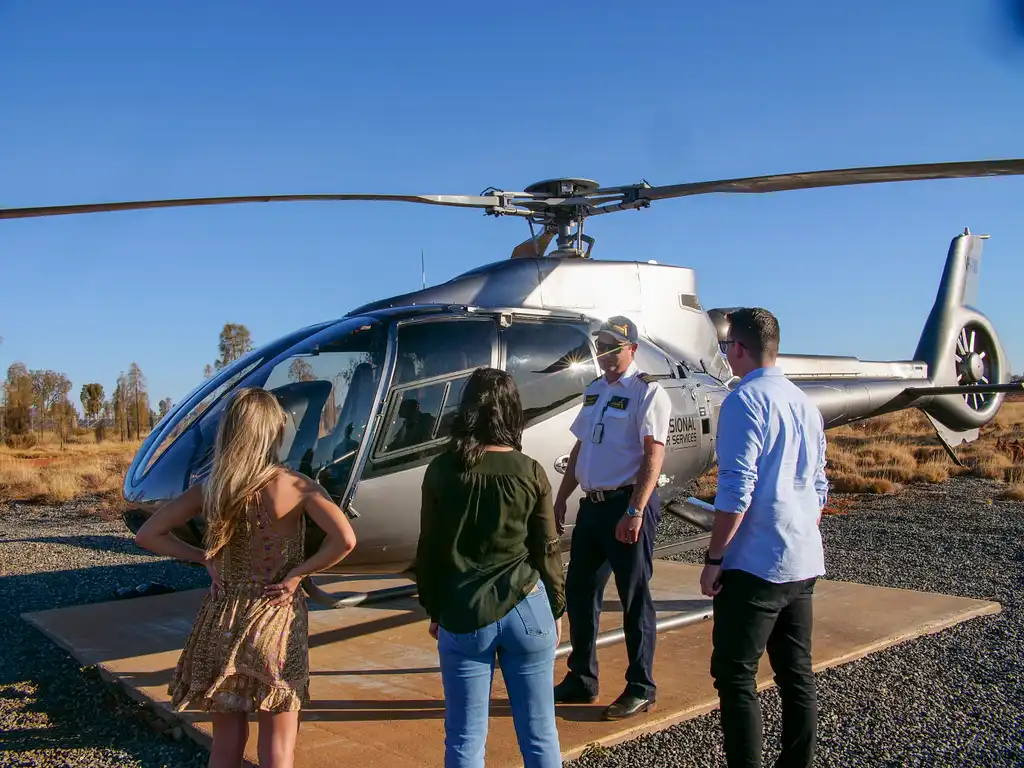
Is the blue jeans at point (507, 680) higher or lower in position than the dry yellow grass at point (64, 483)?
higher

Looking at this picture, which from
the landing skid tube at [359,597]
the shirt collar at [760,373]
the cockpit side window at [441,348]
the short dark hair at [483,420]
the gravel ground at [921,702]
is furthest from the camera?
the landing skid tube at [359,597]

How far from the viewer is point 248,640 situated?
2.76 meters

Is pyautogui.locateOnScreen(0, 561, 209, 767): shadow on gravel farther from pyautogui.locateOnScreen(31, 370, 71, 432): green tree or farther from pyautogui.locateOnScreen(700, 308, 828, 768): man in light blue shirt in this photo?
pyautogui.locateOnScreen(31, 370, 71, 432): green tree

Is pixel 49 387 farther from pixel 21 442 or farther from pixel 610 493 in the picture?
pixel 610 493

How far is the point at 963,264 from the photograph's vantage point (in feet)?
39.5

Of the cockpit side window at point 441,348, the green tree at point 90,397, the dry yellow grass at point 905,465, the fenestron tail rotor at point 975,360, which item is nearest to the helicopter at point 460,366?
Result: the cockpit side window at point 441,348

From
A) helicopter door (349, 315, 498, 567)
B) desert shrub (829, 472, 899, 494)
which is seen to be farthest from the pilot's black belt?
desert shrub (829, 472, 899, 494)

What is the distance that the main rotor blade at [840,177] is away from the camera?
469cm

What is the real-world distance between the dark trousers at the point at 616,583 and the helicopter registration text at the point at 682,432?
1383 mm

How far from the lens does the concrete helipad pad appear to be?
162 inches

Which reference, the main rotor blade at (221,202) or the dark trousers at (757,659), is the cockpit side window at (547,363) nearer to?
the main rotor blade at (221,202)

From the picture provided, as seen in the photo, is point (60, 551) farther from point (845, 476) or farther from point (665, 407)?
point (845, 476)

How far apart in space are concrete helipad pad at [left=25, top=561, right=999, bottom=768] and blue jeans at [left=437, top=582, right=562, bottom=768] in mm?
1164

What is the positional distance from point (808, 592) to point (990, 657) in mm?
3158
